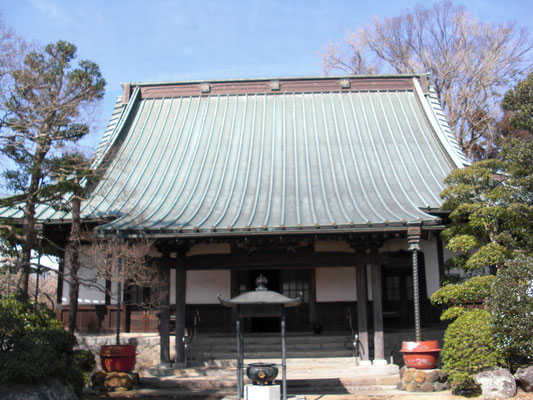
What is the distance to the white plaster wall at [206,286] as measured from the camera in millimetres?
15000

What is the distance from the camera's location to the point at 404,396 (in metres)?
10.4

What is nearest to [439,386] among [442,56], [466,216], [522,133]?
[466,216]

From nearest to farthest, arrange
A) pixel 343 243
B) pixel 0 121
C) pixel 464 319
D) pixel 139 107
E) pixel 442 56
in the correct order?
1. pixel 0 121
2. pixel 464 319
3. pixel 343 243
4. pixel 139 107
5. pixel 442 56

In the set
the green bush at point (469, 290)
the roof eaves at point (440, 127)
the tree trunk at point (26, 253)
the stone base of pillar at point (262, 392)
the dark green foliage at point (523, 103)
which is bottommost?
the stone base of pillar at point (262, 392)

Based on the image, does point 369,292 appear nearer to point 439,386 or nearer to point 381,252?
point 381,252

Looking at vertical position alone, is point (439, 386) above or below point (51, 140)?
below

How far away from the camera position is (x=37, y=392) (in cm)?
823

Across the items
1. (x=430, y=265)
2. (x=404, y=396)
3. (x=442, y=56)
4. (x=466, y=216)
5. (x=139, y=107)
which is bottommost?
(x=404, y=396)

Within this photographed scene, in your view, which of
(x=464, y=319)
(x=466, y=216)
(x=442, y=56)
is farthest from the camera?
(x=442, y=56)

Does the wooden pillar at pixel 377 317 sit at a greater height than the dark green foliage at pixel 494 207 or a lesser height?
lesser

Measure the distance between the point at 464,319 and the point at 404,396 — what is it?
1.99 metres

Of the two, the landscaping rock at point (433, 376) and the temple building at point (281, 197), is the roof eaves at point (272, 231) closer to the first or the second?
the temple building at point (281, 197)

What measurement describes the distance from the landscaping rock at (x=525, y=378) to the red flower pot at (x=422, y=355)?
168cm

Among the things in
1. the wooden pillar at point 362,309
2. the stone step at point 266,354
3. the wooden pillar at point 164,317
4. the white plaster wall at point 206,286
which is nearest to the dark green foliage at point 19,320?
the wooden pillar at point 164,317
